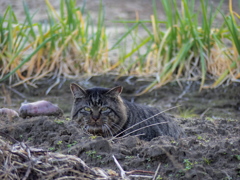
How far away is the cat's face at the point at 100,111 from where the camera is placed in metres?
4.22

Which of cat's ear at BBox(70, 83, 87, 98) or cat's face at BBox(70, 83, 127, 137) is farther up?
cat's ear at BBox(70, 83, 87, 98)

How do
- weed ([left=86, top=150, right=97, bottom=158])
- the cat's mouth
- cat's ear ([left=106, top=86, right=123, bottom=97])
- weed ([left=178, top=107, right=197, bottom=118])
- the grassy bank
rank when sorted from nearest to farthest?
weed ([left=86, top=150, right=97, bottom=158])
the cat's mouth
cat's ear ([left=106, top=86, right=123, bottom=97])
weed ([left=178, top=107, right=197, bottom=118])
the grassy bank

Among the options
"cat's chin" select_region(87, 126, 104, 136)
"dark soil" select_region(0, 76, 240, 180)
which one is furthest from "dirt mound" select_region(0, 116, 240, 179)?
"cat's chin" select_region(87, 126, 104, 136)

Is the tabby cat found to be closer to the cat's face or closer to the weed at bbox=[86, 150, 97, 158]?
the cat's face

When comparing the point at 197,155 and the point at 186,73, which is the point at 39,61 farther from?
the point at 197,155

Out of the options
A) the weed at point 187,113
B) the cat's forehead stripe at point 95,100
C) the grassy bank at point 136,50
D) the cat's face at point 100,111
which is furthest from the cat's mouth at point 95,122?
the grassy bank at point 136,50

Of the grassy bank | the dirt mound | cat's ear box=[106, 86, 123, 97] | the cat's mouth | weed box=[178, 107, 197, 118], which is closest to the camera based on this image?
the dirt mound

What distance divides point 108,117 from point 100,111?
0.32ft

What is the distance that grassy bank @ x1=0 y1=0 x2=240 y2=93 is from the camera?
693cm

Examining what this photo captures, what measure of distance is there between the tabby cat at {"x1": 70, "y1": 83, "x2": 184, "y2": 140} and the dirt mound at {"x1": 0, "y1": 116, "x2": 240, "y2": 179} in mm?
361

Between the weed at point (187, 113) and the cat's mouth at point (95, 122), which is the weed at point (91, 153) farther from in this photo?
the weed at point (187, 113)

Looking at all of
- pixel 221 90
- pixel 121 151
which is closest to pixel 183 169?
pixel 121 151

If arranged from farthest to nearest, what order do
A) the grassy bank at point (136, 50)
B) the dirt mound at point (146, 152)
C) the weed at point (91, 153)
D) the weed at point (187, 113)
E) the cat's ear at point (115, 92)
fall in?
the grassy bank at point (136, 50) < the weed at point (187, 113) < the cat's ear at point (115, 92) < the weed at point (91, 153) < the dirt mound at point (146, 152)

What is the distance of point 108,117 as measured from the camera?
14.0 feet
